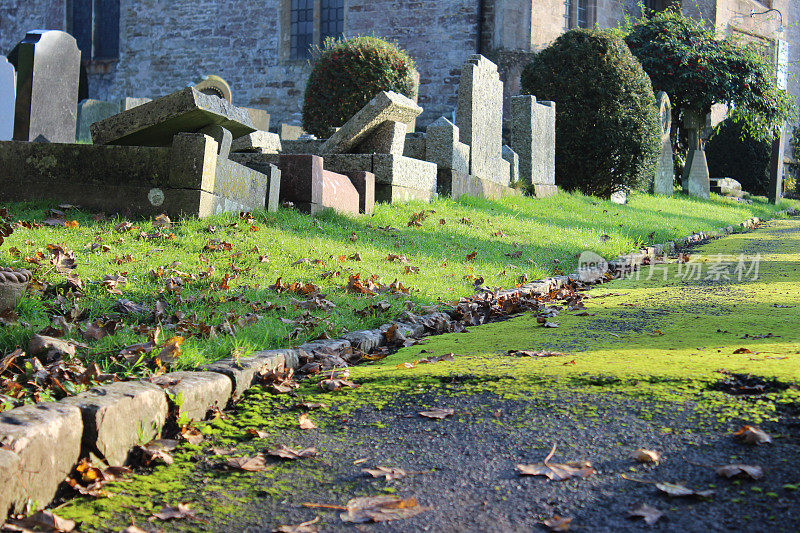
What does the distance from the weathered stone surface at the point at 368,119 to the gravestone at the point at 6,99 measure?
11.1 ft

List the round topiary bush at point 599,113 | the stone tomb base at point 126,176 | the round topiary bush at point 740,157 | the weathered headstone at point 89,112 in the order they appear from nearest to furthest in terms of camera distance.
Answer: the stone tomb base at point 126,176 → the weathered headstone at point 89,112 → the round topiary bush at point 599,113 → the round topiary bush at point 740,157

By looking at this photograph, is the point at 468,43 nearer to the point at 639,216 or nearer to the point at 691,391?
the point at 639,216

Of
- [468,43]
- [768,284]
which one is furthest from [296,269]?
[468,43]

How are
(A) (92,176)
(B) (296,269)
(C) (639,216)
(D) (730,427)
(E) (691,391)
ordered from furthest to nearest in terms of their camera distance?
(C) (639,216) → (A) (92,176) → (B) (296,269) → (E) (691,391) → (D) (730,427)

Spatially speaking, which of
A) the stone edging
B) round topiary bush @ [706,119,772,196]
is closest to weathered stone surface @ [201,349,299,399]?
the stone edging

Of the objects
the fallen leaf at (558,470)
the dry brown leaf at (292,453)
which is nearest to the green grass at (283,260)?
the dry brown leaf at (292,453)

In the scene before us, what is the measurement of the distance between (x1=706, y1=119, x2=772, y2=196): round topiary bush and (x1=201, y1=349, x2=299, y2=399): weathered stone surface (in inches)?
968

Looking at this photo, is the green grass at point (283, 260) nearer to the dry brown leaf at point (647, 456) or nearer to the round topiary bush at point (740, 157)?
the dry brown leaf at point (647, 456)

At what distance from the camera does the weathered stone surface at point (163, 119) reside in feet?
22.0

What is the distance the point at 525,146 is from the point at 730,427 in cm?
1088

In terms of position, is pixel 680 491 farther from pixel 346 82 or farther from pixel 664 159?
pixel 664 159

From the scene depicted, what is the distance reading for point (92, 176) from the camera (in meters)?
6.71

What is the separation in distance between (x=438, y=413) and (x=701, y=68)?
61.0ft

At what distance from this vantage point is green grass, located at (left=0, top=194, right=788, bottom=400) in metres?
4.17
